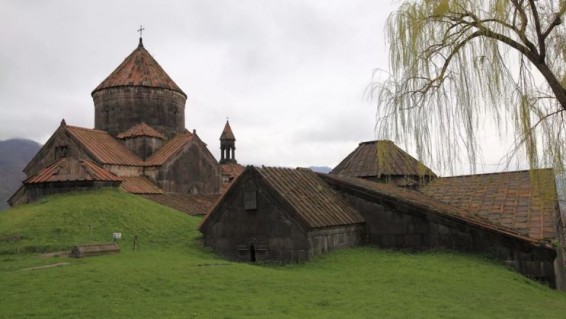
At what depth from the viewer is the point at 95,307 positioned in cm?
824

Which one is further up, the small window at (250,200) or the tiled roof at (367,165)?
the tiled roof at (367,165)

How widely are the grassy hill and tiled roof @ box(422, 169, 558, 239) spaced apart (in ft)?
7.61

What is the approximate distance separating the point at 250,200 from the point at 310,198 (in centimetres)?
197

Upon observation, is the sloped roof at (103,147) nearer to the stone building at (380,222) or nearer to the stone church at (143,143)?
the stone church at (143,143)

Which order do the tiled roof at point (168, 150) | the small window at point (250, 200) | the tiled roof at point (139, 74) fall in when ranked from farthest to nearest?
the tiled roof at point (139, 74) < the tiled roof at point (168, 150) < the small window at point (250, 200)

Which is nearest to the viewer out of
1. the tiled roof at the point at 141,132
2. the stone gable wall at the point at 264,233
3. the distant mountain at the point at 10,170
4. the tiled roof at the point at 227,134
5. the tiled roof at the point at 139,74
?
the stone gable wall at the point at 264,233

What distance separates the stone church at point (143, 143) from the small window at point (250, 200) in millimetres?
10538

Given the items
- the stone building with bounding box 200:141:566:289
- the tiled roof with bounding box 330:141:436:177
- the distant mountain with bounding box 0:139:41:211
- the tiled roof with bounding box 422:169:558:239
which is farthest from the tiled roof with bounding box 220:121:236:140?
the distant mountain with bounding box 0:139:41:211

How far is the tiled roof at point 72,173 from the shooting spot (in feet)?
68.4

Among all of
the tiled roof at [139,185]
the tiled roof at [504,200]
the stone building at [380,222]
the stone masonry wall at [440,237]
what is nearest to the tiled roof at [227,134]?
the tiled roof at [139,185]

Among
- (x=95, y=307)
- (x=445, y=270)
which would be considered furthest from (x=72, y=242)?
(x=445, y=270)

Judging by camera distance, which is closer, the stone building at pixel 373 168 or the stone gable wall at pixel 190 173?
the stone building at pixel 373 168

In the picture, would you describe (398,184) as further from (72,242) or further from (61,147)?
(61,147)

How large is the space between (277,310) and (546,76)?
5.98 meters
